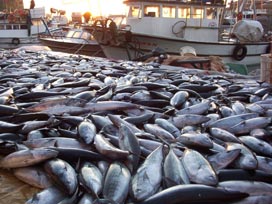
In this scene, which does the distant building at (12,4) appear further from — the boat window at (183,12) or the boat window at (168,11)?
the boat window at (183,12)

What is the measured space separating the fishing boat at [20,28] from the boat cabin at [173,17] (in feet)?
35.3

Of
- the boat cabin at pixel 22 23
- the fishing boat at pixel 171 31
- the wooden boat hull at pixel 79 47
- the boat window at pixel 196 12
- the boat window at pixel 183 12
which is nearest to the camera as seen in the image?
the fishing boat at pixel 171 31

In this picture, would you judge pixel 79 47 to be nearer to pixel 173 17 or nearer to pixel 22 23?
pixel 173 17

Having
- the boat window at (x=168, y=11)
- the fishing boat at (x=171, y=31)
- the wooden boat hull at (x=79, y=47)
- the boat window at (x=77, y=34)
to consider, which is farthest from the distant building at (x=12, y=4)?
the boat window at (x=168, y=11)

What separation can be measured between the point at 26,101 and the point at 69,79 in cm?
137

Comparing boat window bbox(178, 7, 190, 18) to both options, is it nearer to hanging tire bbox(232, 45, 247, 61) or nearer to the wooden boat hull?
hanging tire bbox(232, 45, 247, 61)

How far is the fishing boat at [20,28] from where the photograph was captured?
2353 cm

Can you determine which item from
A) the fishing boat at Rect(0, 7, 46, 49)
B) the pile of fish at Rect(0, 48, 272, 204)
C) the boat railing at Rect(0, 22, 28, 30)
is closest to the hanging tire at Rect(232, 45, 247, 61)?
the pile of fish at Rect(0, 48, 272, 204)

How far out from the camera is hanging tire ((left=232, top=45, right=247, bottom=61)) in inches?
584

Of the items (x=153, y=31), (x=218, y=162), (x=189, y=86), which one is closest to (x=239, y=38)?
A: (x=153, y=31)

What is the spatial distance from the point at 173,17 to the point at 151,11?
954mm

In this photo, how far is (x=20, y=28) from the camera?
2458cm

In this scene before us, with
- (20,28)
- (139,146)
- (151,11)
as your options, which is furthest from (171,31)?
(20,28)

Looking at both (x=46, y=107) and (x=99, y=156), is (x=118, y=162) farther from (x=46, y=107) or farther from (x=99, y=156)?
(x=46, y=107)
